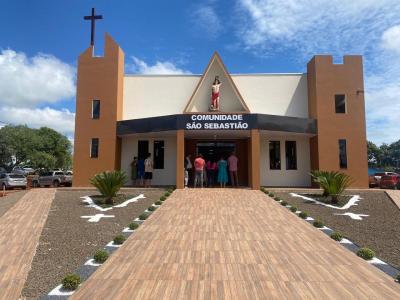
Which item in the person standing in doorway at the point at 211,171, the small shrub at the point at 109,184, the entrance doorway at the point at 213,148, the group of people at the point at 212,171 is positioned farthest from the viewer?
the entrance doorway at the point at 213,148

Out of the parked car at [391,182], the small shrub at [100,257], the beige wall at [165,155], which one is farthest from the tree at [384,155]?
the small shrub at [100,257]

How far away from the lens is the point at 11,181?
25422 millimetres

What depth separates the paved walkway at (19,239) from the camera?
4.99 meters

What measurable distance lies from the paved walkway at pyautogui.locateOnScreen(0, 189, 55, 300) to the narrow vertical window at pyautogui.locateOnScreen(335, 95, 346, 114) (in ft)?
50.4

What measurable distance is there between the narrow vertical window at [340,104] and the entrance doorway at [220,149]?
5.38m

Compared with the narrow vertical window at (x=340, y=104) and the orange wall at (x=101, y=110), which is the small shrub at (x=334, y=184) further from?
the orange wall at (x=101, y=110)

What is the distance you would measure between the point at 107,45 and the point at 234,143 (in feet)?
31.3

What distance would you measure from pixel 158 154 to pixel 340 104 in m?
10.9

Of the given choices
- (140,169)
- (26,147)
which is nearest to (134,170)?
(140,169)

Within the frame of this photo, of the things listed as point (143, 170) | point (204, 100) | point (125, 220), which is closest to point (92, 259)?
point (125, 220)

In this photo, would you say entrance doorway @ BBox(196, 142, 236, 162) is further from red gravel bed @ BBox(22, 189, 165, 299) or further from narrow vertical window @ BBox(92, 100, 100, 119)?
red gravel bed @ BBox(22, 189, 165, 299)

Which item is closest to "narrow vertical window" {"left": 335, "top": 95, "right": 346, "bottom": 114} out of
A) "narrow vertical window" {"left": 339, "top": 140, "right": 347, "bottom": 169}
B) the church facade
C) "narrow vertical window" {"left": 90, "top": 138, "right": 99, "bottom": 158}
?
the church facade

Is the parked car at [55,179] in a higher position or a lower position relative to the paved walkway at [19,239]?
higher

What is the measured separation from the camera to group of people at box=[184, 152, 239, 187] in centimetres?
1656
